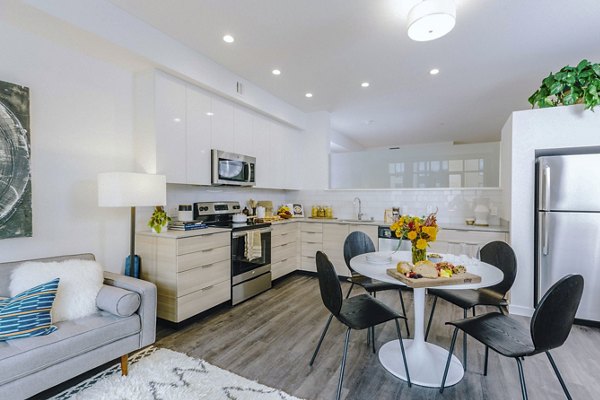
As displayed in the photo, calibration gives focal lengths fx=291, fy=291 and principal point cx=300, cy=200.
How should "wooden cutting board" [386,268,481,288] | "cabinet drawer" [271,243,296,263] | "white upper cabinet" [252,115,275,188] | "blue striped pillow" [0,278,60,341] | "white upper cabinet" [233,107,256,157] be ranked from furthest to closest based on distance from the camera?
"white upper cabinet" [252,115,275,188]
"cabinet drawer" [271,243,296,263]
"white upper cabinet" [233,107,256,157]
"wooden cutting board" [386,268,481,288]
"blue striped pillow" [0,278,60,341]

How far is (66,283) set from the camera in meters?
1.99

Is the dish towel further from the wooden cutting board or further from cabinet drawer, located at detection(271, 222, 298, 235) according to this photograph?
the wooden cutting board

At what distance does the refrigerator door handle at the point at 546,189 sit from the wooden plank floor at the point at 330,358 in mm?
1177

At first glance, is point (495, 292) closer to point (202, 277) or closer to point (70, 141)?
point (202, 277)

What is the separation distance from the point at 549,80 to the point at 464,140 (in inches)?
188

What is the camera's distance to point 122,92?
2.90 m

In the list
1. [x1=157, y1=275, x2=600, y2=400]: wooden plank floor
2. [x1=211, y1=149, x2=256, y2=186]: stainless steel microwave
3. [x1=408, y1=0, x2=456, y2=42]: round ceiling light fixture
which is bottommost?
[x1=157, y1=275, x2=600, y2=400]: wooden plank floor

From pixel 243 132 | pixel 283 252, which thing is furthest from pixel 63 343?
pixel 243 132

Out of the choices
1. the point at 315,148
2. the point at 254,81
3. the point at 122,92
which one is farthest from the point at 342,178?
the point at 122,92

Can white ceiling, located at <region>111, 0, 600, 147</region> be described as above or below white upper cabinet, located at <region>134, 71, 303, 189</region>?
above

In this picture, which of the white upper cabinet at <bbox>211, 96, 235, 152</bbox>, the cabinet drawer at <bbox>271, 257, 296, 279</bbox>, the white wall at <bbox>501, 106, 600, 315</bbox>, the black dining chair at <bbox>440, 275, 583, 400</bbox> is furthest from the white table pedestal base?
the white upper cabinet at <bbox>211, 96, 235, 152</bbox>

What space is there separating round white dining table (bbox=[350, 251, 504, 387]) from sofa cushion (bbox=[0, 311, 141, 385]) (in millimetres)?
1675

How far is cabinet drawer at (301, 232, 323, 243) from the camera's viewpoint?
445cm

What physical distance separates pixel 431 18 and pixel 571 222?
2.37 metres
